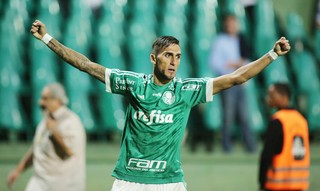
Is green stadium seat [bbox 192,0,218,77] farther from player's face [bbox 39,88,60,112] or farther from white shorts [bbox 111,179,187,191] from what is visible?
white shorts [bbox 111,179,187,191]

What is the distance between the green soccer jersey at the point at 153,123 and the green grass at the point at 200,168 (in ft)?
13.4

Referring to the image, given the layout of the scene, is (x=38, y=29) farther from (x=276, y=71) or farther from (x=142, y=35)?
(x=276, y=71)

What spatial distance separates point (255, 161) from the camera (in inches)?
462

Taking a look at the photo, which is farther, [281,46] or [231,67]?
[231,67]

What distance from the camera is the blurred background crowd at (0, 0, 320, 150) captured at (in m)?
13.3

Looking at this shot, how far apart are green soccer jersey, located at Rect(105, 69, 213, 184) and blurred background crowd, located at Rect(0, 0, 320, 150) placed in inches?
283

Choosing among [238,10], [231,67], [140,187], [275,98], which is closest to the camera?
[140,187]

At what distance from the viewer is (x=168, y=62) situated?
566cm

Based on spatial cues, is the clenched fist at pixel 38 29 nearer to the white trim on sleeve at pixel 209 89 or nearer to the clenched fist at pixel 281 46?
the white trim on sleeve at pixel 209 89

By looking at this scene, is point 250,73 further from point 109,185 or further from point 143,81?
point 109,185

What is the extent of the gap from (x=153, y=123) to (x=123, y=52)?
8.68 meters

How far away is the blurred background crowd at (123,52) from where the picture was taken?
1329 cm

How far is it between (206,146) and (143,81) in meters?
7.09

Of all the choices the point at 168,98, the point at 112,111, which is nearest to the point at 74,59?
the point at 168,98
